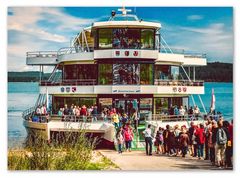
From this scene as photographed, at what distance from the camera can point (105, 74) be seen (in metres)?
11.0

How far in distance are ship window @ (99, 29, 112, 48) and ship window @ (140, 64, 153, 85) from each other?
2.75 feet

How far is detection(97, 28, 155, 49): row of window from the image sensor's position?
10836 millimetres

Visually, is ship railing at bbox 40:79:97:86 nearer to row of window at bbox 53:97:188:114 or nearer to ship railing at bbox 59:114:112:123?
row of window at bbox 53:97:188:114

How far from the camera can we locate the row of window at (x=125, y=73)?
10.9 metres

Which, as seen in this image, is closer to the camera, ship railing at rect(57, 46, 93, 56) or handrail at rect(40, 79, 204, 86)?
ship railing at rect(57, 46, 93, 56)

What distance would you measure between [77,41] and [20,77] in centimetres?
150

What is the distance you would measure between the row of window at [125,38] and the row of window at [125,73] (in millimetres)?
405

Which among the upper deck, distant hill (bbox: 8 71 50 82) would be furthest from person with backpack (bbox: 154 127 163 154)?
distant hill (bbox: 8 71 50 82)

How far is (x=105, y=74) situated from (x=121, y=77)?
1.25 feet

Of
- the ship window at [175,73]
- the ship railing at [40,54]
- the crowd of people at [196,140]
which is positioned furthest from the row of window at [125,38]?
the crowd of people at [196,140]

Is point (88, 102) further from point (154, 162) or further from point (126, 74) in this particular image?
point (154, 162)

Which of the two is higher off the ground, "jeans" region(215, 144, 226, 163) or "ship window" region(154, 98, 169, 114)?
"ship window" region(154, 98, 169, 114)

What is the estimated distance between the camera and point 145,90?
1085 cm

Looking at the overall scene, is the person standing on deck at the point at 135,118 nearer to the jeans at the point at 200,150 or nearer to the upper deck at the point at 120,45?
the upper deck at the point at 120,45
